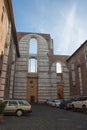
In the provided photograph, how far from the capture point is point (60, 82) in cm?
4028

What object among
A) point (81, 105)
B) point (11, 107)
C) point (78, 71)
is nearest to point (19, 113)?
point (11, 107)

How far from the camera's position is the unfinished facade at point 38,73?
37.6 meters

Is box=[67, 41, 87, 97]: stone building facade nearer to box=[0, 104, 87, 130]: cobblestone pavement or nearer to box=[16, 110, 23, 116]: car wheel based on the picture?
box=[16, 110, 23, 116]: car wheel

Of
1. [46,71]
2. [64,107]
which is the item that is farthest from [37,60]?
[64,107]

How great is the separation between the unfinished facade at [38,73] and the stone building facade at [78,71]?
235 centimetres

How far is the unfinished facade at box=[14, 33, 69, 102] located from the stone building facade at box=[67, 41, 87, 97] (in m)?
2.35

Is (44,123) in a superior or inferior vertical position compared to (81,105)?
inferior

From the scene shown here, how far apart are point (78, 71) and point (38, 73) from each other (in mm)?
10373

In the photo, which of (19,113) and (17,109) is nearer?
(19,113)

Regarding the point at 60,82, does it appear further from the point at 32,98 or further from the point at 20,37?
the point at 20,37

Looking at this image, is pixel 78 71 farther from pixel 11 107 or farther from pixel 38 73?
pixel 11 107

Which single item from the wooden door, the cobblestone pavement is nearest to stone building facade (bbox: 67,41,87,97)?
the wooden door

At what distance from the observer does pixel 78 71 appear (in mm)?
33906

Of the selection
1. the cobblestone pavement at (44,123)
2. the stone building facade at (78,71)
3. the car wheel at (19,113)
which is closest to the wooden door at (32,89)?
the stone building facade at (78,71)
